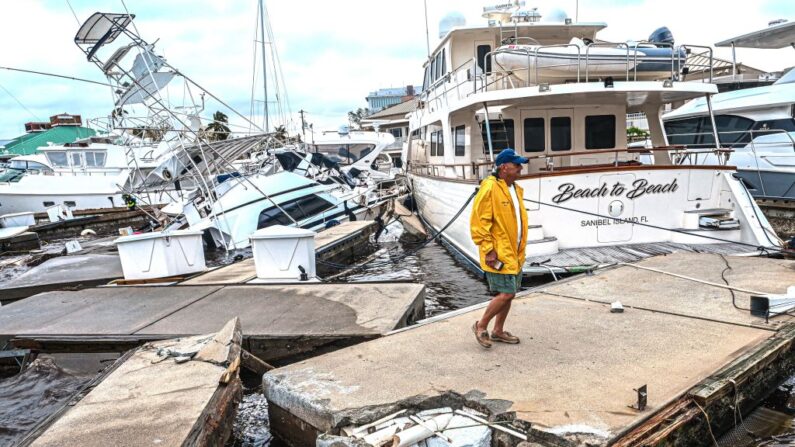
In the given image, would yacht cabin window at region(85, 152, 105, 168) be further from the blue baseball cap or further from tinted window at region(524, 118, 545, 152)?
the blue baseball cap

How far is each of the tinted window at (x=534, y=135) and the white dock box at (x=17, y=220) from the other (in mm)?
20260

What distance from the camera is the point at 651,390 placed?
3436 millimetres

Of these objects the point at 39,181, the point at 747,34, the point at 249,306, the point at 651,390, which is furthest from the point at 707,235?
the point at 39,181

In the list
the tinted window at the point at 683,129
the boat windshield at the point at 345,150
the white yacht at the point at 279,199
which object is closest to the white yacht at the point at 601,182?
the white yacht at the point at 279,199

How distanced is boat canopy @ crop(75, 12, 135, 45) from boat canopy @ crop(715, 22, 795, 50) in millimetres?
17259

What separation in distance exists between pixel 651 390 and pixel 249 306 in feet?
15.7

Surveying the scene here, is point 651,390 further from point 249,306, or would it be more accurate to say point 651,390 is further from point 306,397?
point 249,306

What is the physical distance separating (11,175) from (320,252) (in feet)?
81.4

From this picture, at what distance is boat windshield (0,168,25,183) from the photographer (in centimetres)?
2560

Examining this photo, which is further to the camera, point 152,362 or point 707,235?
point 707,235

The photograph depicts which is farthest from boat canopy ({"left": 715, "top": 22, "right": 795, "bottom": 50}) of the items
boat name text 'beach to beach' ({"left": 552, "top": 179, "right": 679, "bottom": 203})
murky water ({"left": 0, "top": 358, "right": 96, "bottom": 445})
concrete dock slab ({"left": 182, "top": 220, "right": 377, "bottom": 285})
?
murky water ({"left": 0, "top": 358, "right": 96, "bottom": 445})

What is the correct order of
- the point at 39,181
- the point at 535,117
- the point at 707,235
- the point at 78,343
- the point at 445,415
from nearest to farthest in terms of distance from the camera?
the point at 445,415 < the point at 78,343 < the point at 707,235 < the point at 535,117 < the point at 39,181

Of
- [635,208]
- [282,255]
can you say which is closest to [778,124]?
[635,208]

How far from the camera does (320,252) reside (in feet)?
35.8
